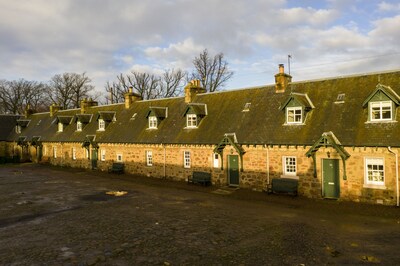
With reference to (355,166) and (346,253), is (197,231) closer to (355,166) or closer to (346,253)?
(346,253)

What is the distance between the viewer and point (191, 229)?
14508mm

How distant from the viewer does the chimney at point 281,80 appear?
2597cm

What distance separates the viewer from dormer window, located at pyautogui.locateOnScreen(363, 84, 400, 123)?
1914 centimetres

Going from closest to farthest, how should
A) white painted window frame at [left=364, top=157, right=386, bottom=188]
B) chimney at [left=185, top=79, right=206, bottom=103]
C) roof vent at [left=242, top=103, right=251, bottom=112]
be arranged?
white painted window frame at [left=364, top=157, right=386, bottom=188] < roof vent at [left=242, top=103, right=251, bottom=112] < chimney at [left=185, top=79, right=206, bottom=103]

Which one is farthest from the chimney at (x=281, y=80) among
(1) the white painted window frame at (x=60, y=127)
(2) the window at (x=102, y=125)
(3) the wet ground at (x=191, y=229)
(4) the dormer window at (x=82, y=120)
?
(1) the white painted window frame at (x=60, y=127)

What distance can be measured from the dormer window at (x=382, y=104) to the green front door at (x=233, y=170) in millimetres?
9186

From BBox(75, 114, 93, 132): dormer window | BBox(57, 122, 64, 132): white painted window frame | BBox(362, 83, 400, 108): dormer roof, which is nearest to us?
BBox(362, 83, 400, 108): dormer roof

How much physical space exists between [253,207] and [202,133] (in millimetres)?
9740

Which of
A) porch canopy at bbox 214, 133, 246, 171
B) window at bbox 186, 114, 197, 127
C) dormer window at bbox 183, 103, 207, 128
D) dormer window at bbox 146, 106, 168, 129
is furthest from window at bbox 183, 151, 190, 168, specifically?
dormer window at bbox 146, 106, 168, 129

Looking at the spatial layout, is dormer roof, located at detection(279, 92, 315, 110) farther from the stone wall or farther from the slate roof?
the stone wall

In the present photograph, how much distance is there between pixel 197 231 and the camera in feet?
46.5

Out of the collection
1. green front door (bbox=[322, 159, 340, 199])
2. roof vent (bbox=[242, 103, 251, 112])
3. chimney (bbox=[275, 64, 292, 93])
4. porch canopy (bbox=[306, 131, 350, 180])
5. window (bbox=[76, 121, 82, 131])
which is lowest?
green front door (bbox=[322, 159, 340, 199])

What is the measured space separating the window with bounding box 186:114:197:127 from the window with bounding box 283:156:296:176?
30.6ft

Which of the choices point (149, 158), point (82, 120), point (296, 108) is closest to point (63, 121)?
point (82, 120)
